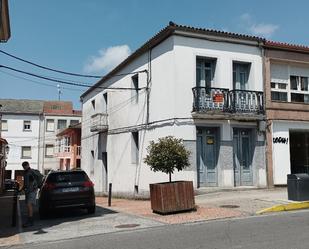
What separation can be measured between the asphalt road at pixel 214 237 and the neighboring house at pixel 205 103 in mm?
7377

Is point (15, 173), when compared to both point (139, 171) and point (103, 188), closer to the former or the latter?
point (103, 188)

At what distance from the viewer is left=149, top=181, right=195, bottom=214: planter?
42.4 feet

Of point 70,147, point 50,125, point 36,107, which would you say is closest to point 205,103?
point 70,147

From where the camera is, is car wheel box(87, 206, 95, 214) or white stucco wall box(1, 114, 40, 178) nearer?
car wheel box(87, 206, 95, 214)

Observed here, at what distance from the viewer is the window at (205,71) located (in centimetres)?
1909

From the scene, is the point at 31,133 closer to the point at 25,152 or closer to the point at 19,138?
the point at 19,138

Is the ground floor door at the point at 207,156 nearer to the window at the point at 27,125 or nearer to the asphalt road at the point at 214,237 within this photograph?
the asphalt road at the point at 214,237

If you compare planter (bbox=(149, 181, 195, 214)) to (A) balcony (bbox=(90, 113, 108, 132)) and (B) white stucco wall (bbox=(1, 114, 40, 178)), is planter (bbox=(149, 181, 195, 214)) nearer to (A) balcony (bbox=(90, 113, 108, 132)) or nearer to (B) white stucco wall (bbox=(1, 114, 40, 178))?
(A) balcony (bbox=(90, 113, 108, 132))

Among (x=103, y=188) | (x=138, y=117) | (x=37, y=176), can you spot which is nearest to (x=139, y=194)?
(x=138, y=117)

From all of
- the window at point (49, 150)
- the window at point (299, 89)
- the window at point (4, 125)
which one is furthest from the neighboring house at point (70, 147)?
the window at point (299, 89)

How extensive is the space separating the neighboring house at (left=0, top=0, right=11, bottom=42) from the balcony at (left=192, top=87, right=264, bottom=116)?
26.3 feet

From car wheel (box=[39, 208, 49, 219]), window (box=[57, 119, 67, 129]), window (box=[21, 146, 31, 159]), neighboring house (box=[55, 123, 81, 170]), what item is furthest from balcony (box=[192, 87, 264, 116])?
window (box=[21, 146, 31, 159])

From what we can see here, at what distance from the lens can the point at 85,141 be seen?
3353 centimetres

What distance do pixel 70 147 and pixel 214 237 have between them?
37.6 m
